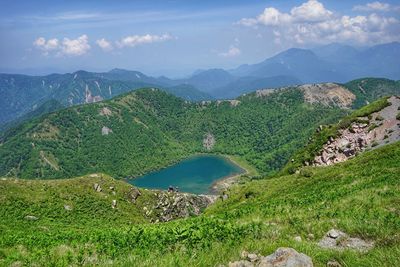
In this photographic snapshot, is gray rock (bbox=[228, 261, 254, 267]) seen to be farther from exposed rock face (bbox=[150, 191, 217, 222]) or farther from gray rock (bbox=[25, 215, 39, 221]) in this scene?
exposed rock face (bbox=[150, 191, 217, 222])

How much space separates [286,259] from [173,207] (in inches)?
4746

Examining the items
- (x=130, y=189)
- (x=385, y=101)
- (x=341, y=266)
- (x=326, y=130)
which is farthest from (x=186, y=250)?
(x=130, y=189)

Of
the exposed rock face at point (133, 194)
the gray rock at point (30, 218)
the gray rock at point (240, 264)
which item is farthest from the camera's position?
the exposed rock face at point (133, 194)

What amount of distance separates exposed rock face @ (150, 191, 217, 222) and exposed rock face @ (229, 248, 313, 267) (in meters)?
111

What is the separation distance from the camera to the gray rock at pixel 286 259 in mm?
8820

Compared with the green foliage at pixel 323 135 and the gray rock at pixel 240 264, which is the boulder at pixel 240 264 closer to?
the gray rock at pixel 240 264

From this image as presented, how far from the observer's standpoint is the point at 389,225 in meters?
12.3

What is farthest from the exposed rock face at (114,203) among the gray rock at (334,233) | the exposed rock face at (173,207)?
the gray rock at (334,233)

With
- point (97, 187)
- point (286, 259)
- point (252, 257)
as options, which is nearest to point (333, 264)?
point (286, 259)

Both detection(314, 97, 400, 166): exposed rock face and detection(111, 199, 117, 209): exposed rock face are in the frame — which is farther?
detection(111, 199, 117, 209): exposed rock face

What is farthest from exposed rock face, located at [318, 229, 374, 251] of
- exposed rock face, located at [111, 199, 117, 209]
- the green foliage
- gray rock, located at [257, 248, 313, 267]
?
exposed rock face, located at [111, 199, 117, 209]

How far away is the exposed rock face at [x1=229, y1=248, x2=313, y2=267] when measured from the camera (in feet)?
29.0

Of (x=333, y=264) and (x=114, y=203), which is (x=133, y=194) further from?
(x=333, y=264)

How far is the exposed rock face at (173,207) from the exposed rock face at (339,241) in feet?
353
